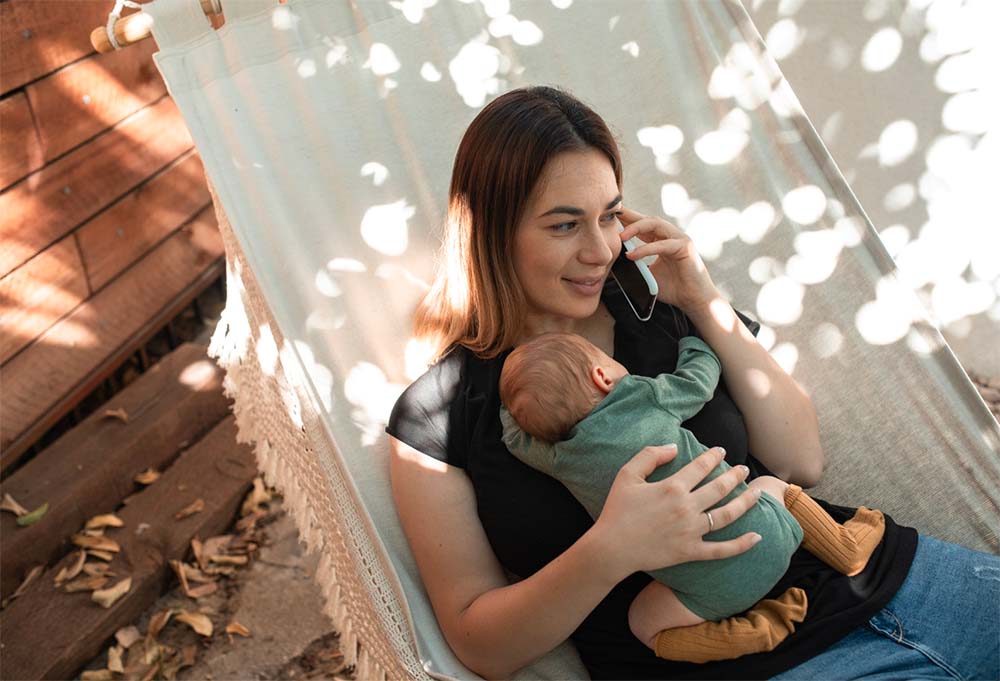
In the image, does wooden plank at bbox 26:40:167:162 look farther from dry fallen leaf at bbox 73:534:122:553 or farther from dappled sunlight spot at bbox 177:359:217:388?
dry fallen leaf at bbox 73:534:122:553

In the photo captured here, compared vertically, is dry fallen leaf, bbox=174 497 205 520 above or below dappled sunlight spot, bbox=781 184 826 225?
above

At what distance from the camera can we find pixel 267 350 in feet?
6.56

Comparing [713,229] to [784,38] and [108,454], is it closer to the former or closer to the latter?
[784,38]

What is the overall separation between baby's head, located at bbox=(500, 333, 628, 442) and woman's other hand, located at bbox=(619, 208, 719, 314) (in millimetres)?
355

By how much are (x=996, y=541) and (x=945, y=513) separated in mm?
101

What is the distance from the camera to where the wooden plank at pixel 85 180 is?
8.96 ft

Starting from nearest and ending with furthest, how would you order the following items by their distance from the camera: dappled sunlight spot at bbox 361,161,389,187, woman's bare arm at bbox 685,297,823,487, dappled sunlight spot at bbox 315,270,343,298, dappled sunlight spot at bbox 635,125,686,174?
woman's bare arm at bbox 685,297,823,487, dappled sunlight spot at bbox 315,270,343,298, dappled sunlight spot at bbox 361,161,389,187, dappled sunlight spot at bbox 635,125,686,174

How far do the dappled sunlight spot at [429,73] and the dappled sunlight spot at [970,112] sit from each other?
4.79 feet

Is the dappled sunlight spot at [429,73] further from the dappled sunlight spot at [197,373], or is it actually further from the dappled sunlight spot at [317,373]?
the dappled sunlight spot at [197,373]

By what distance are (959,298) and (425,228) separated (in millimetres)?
1691

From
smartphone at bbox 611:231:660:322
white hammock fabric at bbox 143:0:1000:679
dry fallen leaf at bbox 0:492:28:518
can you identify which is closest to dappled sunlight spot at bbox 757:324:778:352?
white hammock fabric at bbox 143:0:1000:679

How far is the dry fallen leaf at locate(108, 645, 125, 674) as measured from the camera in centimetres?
249

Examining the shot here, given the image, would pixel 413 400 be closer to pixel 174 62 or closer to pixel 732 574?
pixel 732 574

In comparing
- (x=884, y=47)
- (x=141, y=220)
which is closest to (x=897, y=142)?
(x=884, y=47)
